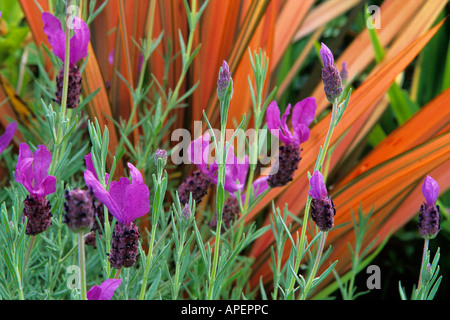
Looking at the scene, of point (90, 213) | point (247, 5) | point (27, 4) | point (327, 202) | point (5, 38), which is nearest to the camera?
point (90, 213)

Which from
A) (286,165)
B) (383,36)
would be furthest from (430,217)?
(383,36)

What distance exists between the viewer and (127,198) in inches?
15.0

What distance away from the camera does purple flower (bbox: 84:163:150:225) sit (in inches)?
14.8

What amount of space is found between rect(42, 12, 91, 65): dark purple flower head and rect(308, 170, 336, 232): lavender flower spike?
0.29 meters

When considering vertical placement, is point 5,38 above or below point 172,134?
above

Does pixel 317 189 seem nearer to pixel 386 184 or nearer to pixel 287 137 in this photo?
pixel 287 137

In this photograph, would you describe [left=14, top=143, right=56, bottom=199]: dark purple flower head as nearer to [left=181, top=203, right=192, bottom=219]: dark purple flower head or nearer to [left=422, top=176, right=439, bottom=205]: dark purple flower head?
[left=181, top=203, right=192, bottom=219]: dark purple flower head

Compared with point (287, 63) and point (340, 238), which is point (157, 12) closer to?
point (287, 63)

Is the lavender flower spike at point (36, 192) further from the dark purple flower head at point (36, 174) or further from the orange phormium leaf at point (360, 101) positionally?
the orange phormium leaf at point (360, 101)

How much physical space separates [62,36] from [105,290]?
0.28 metres

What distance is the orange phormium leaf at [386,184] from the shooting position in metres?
0.76
